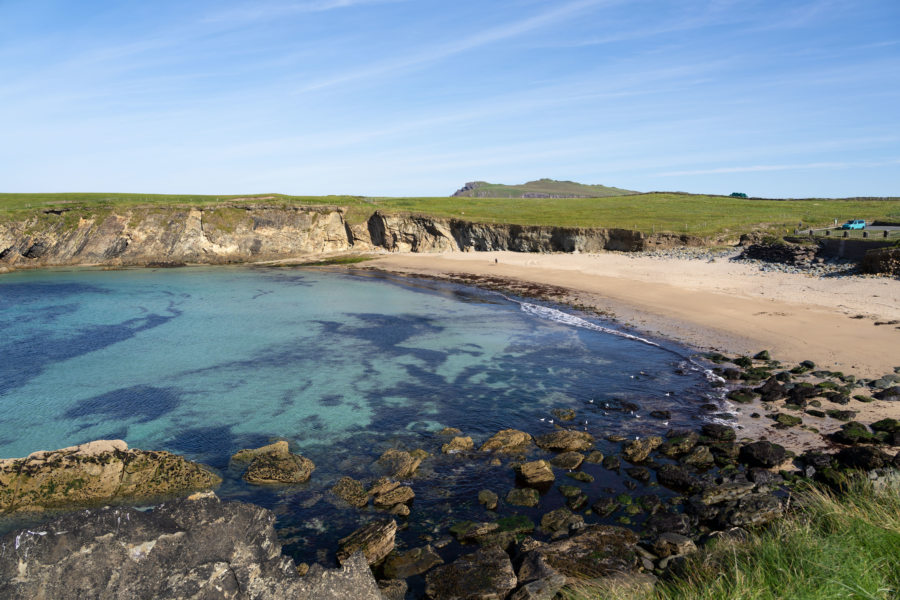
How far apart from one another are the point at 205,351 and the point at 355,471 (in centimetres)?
1672

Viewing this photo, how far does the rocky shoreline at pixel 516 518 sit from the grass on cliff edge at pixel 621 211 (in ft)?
139

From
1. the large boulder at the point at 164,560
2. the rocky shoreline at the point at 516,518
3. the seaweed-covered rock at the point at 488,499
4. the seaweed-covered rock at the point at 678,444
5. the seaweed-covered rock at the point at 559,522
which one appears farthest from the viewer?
the seaweed-covered rock at the point at 678,444

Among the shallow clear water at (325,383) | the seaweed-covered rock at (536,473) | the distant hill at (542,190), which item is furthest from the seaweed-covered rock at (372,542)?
A: the distant hill at (542,190)

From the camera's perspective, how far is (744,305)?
105 ft

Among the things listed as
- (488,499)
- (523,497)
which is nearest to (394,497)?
(488,499)

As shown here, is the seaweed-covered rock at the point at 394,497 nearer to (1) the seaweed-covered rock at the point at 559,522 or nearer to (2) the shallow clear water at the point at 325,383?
(2) the shallow clear water at the point at 325,383

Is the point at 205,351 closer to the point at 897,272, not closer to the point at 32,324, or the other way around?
the point at 32,324

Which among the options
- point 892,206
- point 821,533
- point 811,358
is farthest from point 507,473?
point 892,206

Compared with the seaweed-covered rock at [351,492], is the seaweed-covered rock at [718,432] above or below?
above

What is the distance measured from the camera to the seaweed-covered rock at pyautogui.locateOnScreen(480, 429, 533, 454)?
52.5 ft

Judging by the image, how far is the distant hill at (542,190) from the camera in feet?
461

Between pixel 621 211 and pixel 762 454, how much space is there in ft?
214

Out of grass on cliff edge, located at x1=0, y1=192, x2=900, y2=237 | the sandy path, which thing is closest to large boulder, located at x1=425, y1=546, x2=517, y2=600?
the sandy path

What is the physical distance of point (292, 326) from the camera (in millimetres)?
33688
